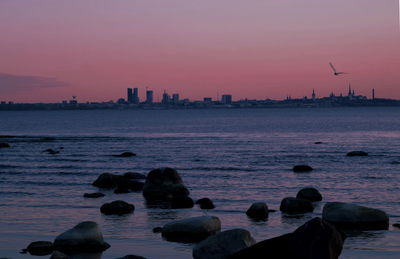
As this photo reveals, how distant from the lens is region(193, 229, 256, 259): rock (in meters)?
16.3

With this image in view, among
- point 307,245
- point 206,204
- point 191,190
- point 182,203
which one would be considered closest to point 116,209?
point 182,203

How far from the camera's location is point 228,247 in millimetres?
16359

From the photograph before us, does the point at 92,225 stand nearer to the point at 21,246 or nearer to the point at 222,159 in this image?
the point at 21,246

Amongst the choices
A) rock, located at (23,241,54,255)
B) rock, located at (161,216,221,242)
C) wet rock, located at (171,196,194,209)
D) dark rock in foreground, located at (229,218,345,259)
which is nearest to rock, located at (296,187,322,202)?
wet rock, located at (171,196,194,209)

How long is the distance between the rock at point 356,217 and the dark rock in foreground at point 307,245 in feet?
25.1

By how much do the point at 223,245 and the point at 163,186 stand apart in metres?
13.8

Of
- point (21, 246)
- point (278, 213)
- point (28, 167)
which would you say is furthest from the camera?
point (28, 167)

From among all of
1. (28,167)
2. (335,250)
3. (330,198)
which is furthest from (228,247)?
(28,167)

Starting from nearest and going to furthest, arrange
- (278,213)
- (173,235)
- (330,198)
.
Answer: (173,235), (278,213), (330,198)

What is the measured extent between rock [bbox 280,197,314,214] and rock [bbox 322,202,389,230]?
90.7 inches

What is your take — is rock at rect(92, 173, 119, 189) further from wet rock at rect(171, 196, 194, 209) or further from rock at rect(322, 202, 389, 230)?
rock at rect(322, 202, 389, 230)

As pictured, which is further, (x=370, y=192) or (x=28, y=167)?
(x=28, y=167)

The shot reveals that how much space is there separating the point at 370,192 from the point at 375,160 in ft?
63.3

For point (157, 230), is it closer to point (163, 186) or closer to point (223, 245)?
point (223, 245)
